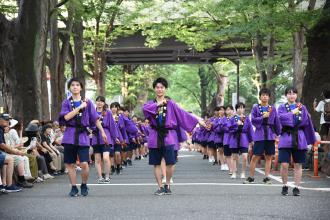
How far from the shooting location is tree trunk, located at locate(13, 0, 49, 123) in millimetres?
17000

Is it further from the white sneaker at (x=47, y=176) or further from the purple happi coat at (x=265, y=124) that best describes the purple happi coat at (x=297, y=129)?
the white sneaker at (x=47, y=176)

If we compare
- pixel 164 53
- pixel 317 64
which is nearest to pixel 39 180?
pixel 317 64

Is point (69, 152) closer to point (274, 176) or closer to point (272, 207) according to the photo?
point (272, 207)

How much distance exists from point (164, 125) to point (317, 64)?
10492 millimetres

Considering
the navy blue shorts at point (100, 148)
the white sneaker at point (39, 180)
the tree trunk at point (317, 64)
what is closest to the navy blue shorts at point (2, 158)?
the white sneaker at point (39, 180)

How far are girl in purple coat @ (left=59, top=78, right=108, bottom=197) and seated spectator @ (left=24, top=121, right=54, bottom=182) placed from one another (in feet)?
11.1

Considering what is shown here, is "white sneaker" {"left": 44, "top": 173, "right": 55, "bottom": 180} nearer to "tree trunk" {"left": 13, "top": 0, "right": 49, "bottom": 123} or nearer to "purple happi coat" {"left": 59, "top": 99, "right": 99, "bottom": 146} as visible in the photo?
"tree trunk" {"left": 13, "top": 0, "right": 49, "bottom": 123}

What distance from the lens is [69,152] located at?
10820mm

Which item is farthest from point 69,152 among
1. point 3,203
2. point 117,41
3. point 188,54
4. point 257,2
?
point 188,54

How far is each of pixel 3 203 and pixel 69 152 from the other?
160cm

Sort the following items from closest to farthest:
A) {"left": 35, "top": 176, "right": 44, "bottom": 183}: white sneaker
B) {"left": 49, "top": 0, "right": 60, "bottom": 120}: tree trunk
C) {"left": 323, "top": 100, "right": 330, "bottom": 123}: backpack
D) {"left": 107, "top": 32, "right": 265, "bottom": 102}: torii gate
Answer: {"left": 35, "top": 176, "right": 44, "bottom": 183}: white sneaker, {"left": 323, "top": 100, "right": 330, "bottom": 123}: backpack, {"left": 49, "top": 0, "right": 60, "bottom": 120}: tree trunk, {"left": 107, "top": 32, "right": 265, "bottom": 102}: torii gate

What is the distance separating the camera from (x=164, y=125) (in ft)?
35.7

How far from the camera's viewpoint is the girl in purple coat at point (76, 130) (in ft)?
35.0

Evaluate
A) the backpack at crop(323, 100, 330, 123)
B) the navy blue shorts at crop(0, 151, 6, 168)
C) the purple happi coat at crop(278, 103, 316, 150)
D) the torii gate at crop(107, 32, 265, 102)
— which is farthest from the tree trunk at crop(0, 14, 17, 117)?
the torii gate at crop(107, 32, 265, 102)
